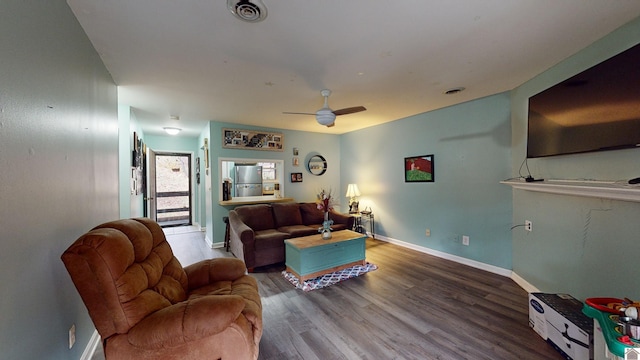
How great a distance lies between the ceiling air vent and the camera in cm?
151

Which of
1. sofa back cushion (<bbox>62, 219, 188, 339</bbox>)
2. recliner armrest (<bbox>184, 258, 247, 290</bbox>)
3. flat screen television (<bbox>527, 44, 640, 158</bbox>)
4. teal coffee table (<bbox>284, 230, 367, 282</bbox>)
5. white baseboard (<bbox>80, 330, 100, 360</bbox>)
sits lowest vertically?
white baseboard (<bbox>80, 330, 100, 360</bbox>)

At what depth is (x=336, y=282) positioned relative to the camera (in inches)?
124

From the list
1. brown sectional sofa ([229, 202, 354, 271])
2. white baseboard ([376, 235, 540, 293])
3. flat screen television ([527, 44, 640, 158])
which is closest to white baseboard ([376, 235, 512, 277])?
white baseboard ([376, 235, 540, 293])

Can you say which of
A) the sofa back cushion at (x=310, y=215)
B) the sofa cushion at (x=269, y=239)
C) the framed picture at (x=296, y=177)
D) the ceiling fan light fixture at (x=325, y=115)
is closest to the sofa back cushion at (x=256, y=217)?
the sofa cushion at (x=269, y=239)

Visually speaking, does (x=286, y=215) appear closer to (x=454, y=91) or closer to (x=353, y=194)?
(x=353, y=194)

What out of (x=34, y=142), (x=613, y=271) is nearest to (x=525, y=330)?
(x=613, y=271)

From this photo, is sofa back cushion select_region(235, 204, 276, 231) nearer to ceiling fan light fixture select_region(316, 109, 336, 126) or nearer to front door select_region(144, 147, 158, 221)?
ceiling fan light fixture select_region(316, 109, 336, 126)

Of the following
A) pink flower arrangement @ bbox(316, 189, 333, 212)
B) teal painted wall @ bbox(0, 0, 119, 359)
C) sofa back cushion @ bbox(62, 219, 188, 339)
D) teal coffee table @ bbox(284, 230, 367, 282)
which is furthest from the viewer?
pink flower arrangement @ bbox(316, 189, 333, 212)

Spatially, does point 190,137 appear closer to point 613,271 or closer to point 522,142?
point 522,142

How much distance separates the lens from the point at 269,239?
12.2 ft

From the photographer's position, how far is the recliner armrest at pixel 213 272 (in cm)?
205

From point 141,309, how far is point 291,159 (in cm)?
444

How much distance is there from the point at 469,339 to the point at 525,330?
0.55 meters

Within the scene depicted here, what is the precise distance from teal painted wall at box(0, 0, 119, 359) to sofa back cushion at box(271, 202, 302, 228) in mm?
2859
